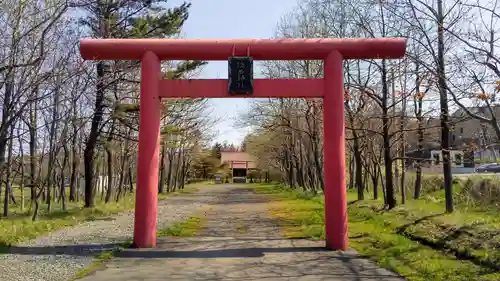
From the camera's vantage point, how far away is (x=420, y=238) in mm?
12234

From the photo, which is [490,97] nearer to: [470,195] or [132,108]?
[470,195]

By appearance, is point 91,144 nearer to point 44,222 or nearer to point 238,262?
point 44,222

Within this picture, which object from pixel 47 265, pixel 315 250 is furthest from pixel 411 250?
pixel 47 265

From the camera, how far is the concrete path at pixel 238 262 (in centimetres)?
819

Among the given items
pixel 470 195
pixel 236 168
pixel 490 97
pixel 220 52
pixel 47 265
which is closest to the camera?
pixel 47 265

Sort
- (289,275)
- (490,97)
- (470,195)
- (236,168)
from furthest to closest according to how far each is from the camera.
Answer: (236,168) < (470,195) < (490,97) < (289,275)

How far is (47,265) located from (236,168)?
75.2 meters

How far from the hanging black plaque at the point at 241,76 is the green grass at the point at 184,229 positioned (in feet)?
15.5

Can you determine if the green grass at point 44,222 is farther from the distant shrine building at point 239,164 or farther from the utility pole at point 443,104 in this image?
the distant shrine building at point 239,164

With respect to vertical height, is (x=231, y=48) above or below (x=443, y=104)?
above

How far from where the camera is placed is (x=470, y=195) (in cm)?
1848

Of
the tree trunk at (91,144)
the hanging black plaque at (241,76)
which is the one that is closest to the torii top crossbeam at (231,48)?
the hanging black plaque at (241,76)

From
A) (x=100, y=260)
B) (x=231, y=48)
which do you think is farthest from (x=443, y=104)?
(x=100, y=260)

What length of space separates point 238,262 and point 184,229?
608cm
